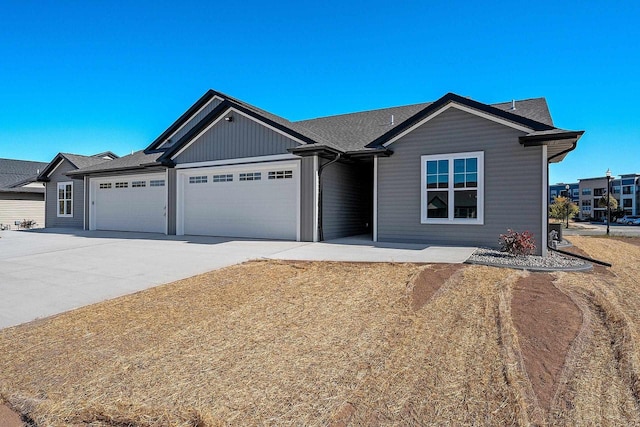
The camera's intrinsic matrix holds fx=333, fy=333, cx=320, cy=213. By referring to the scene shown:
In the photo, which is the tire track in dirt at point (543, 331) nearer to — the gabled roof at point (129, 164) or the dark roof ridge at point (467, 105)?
the dark roof ridge at point (467, 105)

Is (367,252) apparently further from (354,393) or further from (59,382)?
(59,382)

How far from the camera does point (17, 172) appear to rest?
27422mm

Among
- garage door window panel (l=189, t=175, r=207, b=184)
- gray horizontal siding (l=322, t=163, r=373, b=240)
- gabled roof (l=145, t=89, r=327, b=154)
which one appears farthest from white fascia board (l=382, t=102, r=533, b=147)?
garage door window panel (l=189, t=175, r=207, b=184)

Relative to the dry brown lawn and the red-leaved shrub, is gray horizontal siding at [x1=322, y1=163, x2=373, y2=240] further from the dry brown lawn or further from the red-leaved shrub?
the dry brown lawn

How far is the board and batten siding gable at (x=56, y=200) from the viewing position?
18.8 metres

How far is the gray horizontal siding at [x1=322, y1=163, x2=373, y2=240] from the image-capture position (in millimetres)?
12398

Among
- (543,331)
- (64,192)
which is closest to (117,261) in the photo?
(543,331)

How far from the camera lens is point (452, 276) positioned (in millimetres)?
6281

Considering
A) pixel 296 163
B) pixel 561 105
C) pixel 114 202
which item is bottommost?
pixel 114 202

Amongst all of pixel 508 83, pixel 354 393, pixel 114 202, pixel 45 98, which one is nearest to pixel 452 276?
pixel 354 393

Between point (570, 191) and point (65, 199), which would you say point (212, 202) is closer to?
point (65, 199)

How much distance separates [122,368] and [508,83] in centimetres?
1753

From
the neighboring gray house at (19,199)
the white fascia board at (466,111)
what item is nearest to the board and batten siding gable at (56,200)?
the neighboring gray house at (19,199)

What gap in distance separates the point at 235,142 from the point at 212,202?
2.73 meters
